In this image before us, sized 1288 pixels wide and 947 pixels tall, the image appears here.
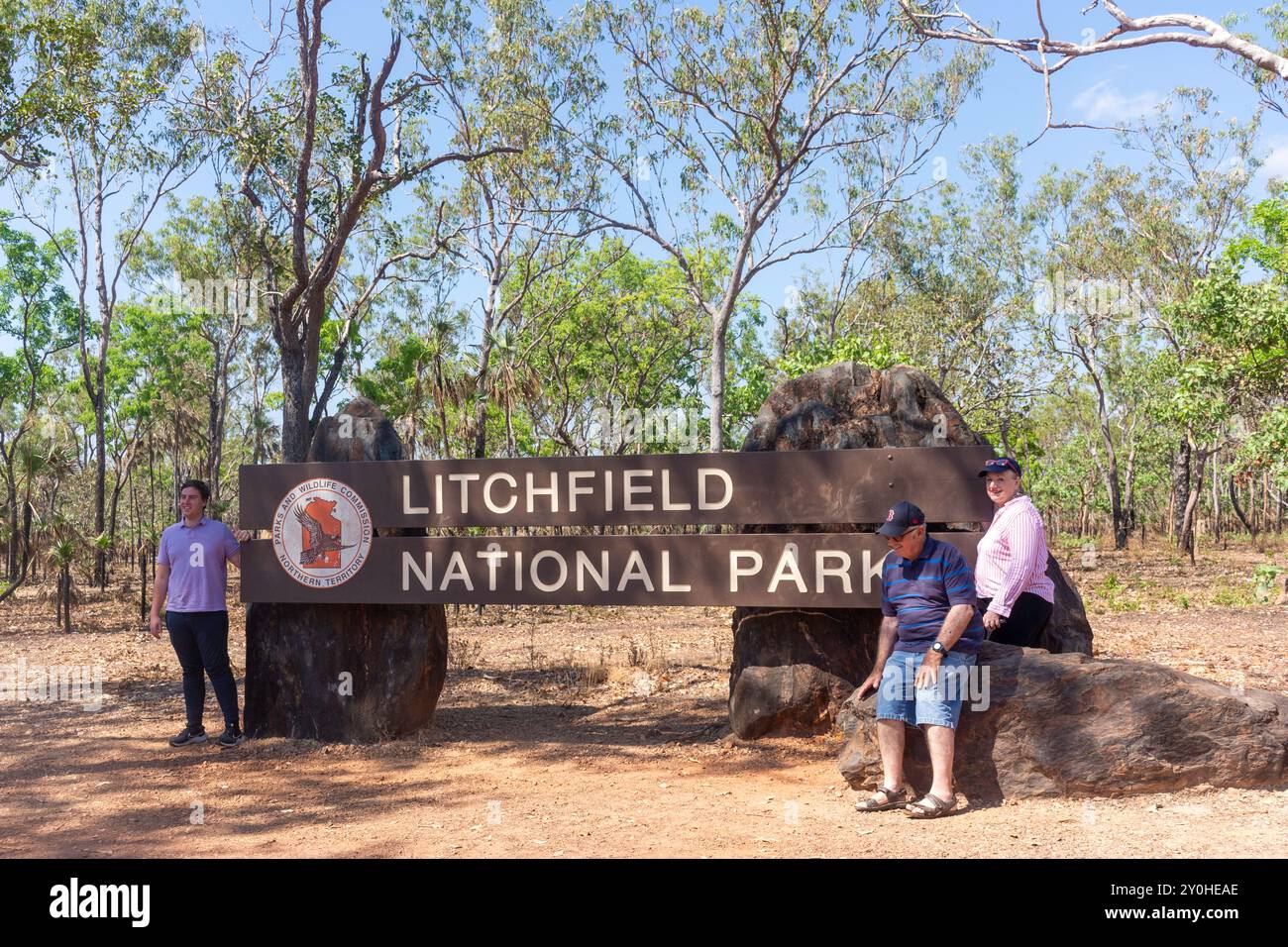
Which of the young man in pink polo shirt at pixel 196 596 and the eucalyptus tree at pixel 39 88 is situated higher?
the eucalyptus tree at pixel 39 88

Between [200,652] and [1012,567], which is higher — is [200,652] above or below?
below

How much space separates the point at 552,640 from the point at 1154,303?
2842 cm

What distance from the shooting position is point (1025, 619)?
5938 millimetres

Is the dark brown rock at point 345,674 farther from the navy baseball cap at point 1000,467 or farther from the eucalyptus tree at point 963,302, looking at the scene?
the eucalyptus tree at point 963,302

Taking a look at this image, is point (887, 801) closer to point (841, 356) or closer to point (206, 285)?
point (841, 356)

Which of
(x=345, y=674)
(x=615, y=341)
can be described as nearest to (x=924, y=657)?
(x=345, y=674)

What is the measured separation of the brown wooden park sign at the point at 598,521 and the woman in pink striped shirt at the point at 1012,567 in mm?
534

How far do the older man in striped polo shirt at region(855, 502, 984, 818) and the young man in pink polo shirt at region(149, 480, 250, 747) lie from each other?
4.72 meters

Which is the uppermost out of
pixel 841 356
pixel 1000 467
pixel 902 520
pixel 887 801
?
pixel 841 356

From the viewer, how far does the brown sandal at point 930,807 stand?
17.1ft

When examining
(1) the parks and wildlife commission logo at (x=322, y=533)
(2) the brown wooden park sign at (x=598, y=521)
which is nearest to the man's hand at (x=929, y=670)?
(2) the brown wooden park sign at (x=598, y=521)

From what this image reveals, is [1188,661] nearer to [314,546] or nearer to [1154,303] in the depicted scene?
[314,546]

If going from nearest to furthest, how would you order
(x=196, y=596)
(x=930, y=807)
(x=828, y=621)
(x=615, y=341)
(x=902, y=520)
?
(x=930, y=807) < (x=902, y=520) < (x=828, y=621) < (x=196, y=596) < (x=615, y=341)

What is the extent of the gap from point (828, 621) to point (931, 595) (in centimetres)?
175
